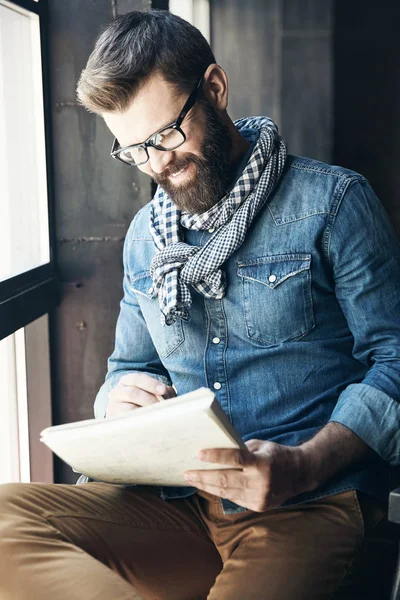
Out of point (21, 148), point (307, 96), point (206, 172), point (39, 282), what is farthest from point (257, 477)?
point (307, 96)

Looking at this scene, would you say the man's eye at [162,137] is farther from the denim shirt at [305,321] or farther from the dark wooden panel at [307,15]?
the dark wooden panel at [307,15]

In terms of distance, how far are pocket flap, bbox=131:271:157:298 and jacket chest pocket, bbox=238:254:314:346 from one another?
243 millimetres

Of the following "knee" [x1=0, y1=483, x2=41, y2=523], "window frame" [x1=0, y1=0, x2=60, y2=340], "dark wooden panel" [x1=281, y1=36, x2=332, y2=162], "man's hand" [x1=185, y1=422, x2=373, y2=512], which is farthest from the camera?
"dark wooden panel" [x1=281, y1=36, x2=332, y2=162]

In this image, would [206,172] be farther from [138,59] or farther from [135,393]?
[135,393]

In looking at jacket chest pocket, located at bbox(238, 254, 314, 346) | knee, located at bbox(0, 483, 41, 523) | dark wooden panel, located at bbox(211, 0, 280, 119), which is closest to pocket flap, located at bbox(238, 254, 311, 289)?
jacket chest pocket, located at bbox(238, 254, 314, 346)

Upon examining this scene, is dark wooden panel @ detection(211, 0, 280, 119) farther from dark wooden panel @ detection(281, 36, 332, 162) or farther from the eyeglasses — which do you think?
the eyeglasses

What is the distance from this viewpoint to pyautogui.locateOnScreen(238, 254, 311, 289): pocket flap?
1.52 metres

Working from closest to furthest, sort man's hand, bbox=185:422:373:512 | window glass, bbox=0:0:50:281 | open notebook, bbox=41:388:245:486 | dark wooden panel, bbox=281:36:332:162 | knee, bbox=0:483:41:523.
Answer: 1. open notebook, bbox=41:388:245:486
2. man's hand, bbox=185:422:373:512
3. knee, bbox=0:483:41:523
4. window glass, bbox=0:0:50:281
5. dark wooden panel, bbox=281:36:332:162

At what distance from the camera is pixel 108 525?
4.88 feet

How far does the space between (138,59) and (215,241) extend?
16.0 inches

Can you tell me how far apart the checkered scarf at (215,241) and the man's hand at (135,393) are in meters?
0.14

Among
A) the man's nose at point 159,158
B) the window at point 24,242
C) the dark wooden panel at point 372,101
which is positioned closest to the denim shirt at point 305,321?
the man's nose at point 159,158

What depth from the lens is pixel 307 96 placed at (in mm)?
5539

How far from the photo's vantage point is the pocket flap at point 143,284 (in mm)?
1687
